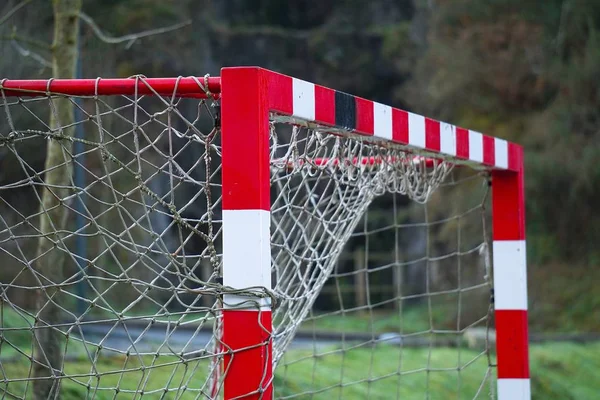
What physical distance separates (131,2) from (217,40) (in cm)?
389

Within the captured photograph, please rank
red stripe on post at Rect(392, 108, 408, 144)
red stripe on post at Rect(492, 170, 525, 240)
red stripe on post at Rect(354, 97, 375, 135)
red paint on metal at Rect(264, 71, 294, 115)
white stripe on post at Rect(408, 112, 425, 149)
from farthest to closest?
red stripe on post at Rect(492, 170, 525, 240)
white stripe on post at Rect(408, 112, 425, 149)
red stripe on post at Rect(392, 108, 408, 144)
red stripe on post at Rect(354, 97, 375, 135)
red paint on metal at Rect(264, 71, 294, 115)

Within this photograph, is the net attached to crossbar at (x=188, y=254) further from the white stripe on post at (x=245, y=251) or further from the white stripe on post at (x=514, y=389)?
the white stripe on post at (x=514, y=389)

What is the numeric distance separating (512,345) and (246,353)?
2.22 metres

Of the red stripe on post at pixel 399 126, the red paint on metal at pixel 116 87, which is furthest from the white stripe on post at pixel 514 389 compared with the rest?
the red paint on metal at pixel 116 87

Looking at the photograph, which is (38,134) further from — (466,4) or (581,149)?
(466,4)

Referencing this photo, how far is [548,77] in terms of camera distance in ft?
56.3

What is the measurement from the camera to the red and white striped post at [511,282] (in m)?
4.69

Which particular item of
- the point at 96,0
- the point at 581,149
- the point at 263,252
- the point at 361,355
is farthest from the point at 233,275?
the point at 581,149

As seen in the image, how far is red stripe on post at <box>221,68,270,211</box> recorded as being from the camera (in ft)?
9.24

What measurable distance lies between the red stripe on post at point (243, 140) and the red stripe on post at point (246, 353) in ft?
1.06

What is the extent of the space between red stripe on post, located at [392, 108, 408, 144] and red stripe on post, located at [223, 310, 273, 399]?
126cm

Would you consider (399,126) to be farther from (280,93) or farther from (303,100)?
(280,93)

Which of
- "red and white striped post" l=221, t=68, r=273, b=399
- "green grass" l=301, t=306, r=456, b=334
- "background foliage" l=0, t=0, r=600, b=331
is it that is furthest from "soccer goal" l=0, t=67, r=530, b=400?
"green grass" l=301, t=306, r=456, b=334

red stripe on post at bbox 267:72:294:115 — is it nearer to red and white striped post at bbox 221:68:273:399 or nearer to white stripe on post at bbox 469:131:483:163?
red and white striped post at bbox 221:68:273:399
